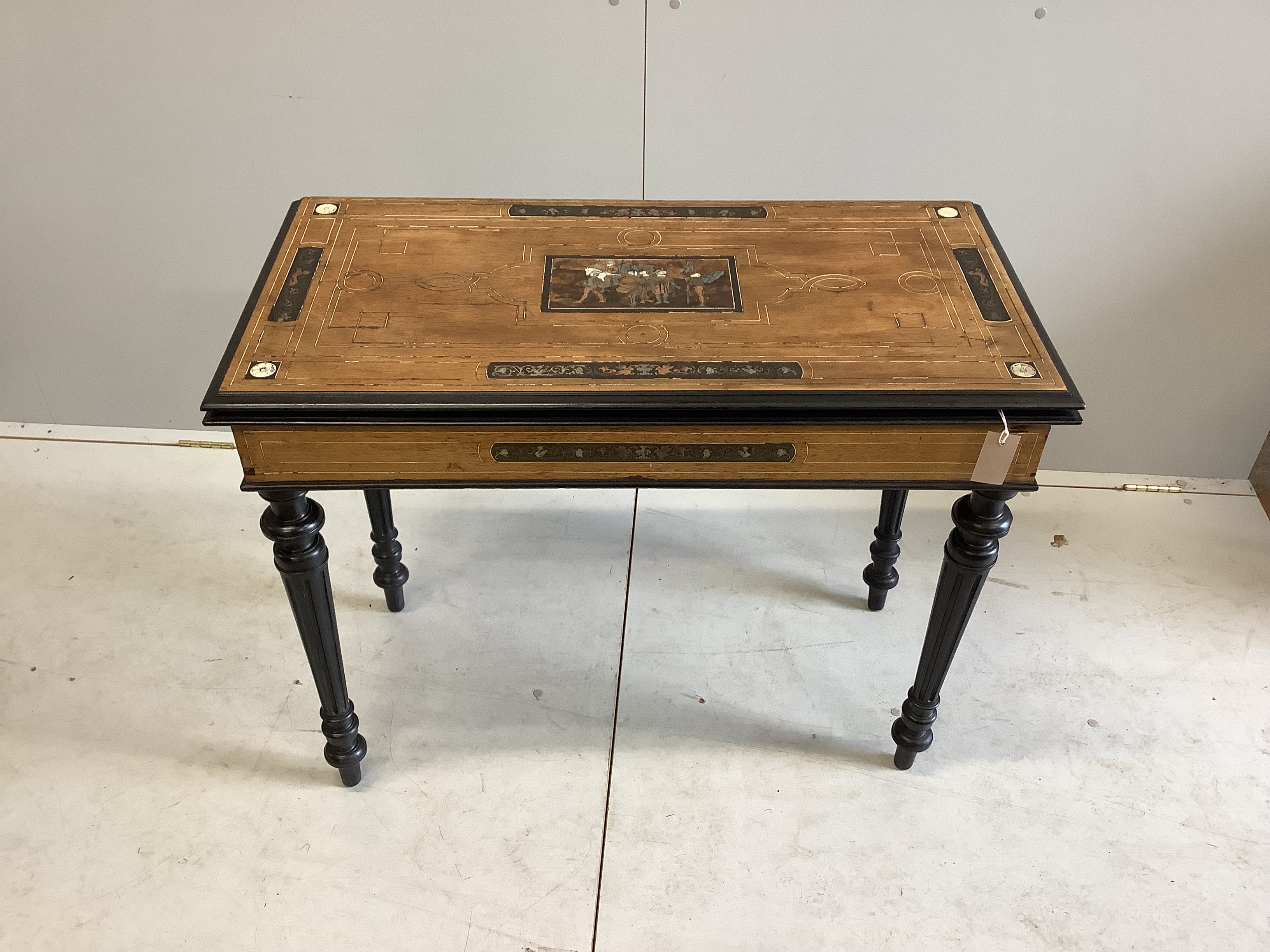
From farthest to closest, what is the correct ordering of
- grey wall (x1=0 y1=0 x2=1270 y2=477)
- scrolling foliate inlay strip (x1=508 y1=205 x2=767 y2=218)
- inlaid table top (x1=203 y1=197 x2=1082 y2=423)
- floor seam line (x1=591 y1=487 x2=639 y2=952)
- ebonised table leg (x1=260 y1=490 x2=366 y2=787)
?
grey wall (x1=0 y1=0 x2=1270 y2=477), scrolling foliate inlay strip (x1=508 y1=205 x2=767 y2=218), floor seam line (x1=591 y1=487 x2=639 y2=952), ebonised table leg (x1=260 y1=490 x2=366 y2=787), inlaid table top (x1=203 y1=197 x2=1082 y2=423)

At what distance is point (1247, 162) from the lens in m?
2.42

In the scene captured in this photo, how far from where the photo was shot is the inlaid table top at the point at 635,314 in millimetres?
1605

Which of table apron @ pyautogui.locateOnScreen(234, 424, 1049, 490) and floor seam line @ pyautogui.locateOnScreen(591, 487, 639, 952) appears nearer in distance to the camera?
table apron @ pyautogui.locateOnScreen(234, 424, 1049, 490)

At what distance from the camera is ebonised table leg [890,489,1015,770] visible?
1.76 m

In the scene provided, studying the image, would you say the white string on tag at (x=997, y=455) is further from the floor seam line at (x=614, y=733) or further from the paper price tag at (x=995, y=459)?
the floor seam line at (x=614, y=733)

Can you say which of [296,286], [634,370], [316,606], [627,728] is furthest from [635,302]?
[627,728]

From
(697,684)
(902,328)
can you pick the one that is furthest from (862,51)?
(697,684)

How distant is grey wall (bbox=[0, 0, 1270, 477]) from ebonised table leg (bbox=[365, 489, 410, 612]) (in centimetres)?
84

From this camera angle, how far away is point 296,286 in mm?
1807

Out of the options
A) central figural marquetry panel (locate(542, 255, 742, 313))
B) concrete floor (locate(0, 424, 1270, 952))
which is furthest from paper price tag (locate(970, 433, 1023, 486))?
concrete floor (locate(0, 424, 1270, 952))

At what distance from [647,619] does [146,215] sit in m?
1.69

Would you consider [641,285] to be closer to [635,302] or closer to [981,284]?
[635,302]

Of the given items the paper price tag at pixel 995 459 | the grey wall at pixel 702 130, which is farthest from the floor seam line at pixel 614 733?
the grey wall at pixel 702 130

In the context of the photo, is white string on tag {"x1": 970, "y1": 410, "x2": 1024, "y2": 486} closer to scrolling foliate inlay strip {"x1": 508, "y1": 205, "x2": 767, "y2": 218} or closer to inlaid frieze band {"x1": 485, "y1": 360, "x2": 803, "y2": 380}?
inlaid frieze band {"x1": 485, "y1": 360, "x2": 803, "y2": 380}
